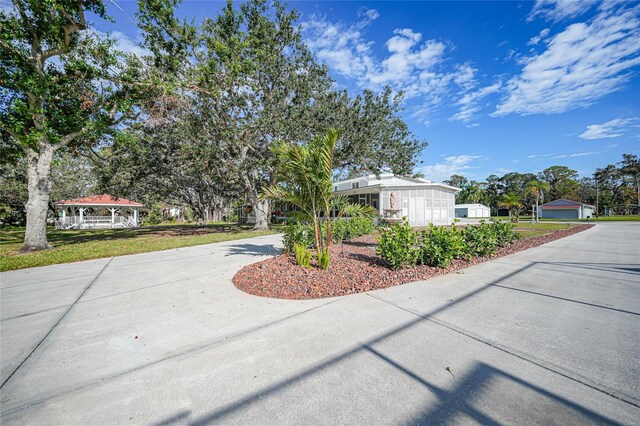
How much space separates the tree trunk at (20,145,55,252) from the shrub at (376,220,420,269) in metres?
12.9

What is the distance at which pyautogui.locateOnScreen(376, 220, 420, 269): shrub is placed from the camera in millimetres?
5211

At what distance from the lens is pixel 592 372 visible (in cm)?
211

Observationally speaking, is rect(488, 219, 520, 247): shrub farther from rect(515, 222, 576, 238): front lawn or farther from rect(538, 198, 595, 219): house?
rect(538, 198, 595, 219): house

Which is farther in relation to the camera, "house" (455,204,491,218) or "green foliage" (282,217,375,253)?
"house" (455,204,491,218)

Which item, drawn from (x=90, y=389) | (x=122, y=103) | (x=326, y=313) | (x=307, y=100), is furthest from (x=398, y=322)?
(x=307, y=100)

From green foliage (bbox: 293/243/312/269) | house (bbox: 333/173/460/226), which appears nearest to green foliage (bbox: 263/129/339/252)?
green foliage (bbox: 293/243/312/269)

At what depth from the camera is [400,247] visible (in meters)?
5.19

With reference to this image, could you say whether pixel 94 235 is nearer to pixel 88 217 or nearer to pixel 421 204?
pixel 88 217

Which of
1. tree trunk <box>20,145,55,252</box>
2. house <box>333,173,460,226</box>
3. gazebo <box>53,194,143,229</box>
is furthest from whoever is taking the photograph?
gazebo <box>53,194,143,229</box>

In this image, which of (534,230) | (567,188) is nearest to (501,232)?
(534,230)

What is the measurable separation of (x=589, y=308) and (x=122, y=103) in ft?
47.7

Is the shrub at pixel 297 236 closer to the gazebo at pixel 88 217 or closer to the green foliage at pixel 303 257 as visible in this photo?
the green foliage at pixel 303 257

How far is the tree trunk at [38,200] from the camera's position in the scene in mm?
9516

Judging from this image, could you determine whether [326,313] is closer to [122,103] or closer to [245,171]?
[122,103]
